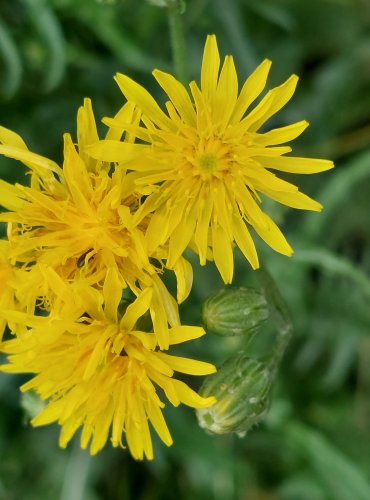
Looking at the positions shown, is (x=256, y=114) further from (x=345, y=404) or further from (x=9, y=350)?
(x=345, y=404)

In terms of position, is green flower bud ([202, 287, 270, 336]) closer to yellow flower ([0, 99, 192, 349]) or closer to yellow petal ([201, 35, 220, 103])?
yellow flower ([0, 99, 192, 349])

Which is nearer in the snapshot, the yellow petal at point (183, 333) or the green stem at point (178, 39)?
the yellow petal at point (183, 333)

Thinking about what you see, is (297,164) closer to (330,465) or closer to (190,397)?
(190,397)

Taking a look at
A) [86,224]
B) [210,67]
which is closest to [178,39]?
[210,67]

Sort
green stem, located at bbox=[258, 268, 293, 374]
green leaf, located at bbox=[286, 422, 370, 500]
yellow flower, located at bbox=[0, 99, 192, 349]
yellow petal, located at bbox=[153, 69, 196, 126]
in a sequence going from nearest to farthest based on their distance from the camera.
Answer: yellow petal, located at bbox=[153, 69, 196, 126]
yellow flower, located at bbox=[0, 99, 192, 349]
green stem, located at bbox=[258, 268, 293, 374]
green leaf, located at bbox=[286, 422, 370, 500]

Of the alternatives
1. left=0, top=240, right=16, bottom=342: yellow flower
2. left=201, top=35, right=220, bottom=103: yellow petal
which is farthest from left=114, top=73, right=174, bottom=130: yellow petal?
left=0, top=240, right=16, bottom=342: yellow flower

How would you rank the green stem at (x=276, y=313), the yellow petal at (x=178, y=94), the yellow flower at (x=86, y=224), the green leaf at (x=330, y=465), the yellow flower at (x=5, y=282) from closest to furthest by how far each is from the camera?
the yellow petal at (x=178, y=94)
the yellow flower at (x=86, y=224)
the yellow flower at (x=5, y=282)
the green stem at (x=276, y=313)
the green leaf at (x=330, y=465)

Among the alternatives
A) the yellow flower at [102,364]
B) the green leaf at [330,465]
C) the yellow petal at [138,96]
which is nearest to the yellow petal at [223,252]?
the yellow flower at [102,364]

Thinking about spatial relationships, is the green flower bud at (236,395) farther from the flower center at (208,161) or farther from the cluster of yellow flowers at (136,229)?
the flower center at (208,161)
